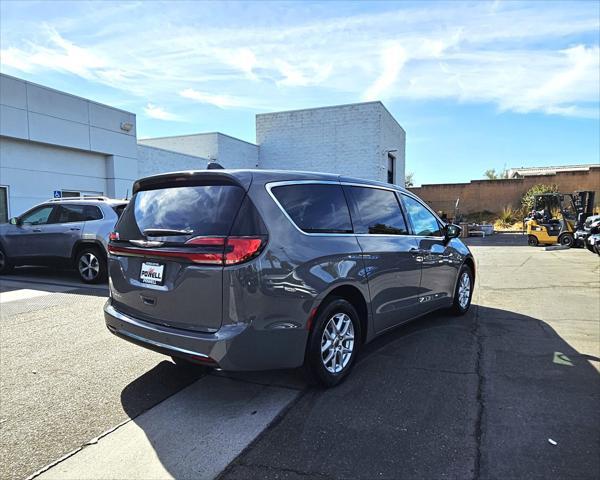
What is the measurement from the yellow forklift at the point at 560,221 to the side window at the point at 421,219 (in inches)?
620

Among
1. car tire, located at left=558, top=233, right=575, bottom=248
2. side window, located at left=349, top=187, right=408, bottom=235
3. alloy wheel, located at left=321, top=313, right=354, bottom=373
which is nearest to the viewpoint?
alloy wheel, located at left=321, top=313, right=354, bottom=373

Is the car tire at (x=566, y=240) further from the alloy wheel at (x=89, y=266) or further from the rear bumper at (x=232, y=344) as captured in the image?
the rear bumper at (x=232, y=344)

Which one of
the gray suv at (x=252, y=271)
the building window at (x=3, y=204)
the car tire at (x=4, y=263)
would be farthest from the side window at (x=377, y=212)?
the building window at (x=3, y=204)

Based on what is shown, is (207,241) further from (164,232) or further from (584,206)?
(584,206)

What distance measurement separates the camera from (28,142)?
1388cm

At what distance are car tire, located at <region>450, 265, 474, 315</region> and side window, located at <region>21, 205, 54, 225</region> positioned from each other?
8060mm

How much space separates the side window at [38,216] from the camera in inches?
354

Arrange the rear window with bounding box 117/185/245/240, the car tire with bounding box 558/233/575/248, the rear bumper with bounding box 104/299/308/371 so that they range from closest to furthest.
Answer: the rear bumper with bounding box 104/299/308/371 → the rear window with bounding box 117/185/245/240 → the car tire with bounding box 558/233/575/248

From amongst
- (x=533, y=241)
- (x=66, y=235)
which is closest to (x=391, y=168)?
(x=533, y=241)

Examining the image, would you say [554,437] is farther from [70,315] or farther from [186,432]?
[70,315]

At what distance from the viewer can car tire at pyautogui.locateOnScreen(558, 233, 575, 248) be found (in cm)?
1883

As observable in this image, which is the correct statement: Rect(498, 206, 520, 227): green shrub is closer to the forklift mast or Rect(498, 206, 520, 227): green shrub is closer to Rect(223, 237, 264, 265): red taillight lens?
the forklift mast

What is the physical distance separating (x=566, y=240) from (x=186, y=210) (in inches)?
805

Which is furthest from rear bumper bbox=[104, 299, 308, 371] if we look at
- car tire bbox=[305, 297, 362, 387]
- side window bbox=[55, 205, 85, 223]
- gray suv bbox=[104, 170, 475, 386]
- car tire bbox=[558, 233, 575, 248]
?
car tire bbox=[558, 233, 575, 248]
